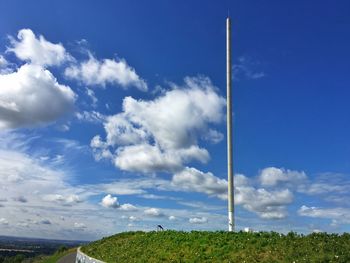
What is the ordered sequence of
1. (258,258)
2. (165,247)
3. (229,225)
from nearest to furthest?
(258,258) < (165,247) < (229,225)

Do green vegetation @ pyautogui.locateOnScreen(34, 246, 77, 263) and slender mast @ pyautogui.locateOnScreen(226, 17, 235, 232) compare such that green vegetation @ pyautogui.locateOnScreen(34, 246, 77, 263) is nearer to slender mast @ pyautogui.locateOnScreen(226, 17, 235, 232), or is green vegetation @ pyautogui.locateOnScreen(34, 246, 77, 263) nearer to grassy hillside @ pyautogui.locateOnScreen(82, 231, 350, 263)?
grassy hillside @ pyautogui.locateOnScreen(82, 231, 350, 263)

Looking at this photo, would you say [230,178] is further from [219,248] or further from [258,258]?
[258,258]

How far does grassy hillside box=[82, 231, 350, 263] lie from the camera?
16156 millimetres

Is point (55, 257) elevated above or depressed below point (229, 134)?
below

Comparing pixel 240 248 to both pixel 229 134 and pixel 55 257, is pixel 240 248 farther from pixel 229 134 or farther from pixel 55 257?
pixel 55 257

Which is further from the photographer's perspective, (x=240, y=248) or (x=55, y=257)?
(x=55, y=257)

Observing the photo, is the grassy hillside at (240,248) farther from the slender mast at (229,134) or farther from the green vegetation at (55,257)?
the green vegetation at (55,257)

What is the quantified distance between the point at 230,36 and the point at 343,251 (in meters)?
18.3

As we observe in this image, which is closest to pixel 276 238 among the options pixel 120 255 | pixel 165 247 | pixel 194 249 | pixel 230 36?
pixel 194 249

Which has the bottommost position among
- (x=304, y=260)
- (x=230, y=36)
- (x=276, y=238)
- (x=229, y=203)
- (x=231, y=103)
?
(x=304, y=260)

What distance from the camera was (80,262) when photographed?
102 ft

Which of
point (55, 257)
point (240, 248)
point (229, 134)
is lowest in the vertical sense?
point (240, 248)

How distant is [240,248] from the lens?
19391 millimetres

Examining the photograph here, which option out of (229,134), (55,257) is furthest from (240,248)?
(55,257)
